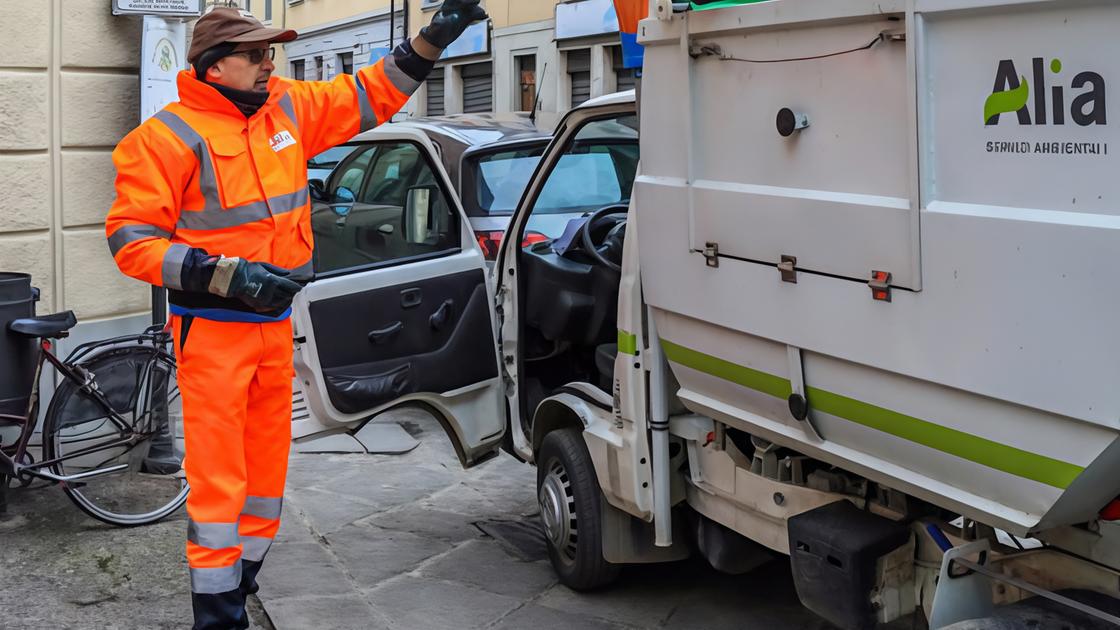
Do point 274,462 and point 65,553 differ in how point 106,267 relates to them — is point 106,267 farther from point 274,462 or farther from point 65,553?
point 274,462

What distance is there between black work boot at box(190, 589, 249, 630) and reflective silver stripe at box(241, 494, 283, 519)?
275mm

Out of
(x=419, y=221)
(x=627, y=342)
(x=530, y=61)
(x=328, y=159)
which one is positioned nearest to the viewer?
(x=627, y=342)

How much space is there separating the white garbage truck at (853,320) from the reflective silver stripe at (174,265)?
1.27 m

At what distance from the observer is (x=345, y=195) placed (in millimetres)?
6074

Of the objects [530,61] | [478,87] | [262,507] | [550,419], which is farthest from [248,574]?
[478,87]

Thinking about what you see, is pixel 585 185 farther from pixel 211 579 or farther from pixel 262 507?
pixel 211 579

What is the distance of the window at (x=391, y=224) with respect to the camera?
5.54 meters

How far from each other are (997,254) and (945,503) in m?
0.68

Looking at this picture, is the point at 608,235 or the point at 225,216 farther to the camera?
the point at 608,235

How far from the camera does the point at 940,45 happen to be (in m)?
2.99

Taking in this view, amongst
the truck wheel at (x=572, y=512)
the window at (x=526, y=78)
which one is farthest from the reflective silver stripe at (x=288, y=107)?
the window at (x=526, y=78)

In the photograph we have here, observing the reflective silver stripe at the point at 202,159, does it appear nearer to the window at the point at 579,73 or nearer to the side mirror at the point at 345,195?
the side mirror at the point at 345,195

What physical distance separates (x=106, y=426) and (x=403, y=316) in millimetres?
1399

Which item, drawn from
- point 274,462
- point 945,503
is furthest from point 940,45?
point 274,462
